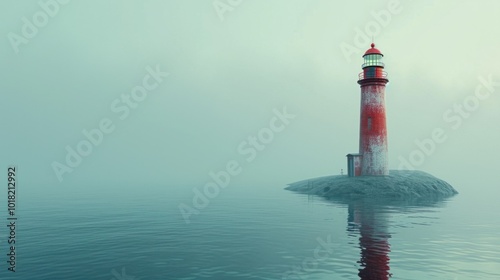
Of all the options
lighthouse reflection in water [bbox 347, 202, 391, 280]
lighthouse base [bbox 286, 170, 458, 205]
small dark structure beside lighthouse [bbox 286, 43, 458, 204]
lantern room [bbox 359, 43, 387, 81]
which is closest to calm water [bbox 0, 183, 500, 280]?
lighthouse reflection in water [bbox 347, 202, 391, 280]

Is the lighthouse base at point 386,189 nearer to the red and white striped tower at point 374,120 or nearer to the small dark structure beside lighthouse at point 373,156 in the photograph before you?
the small dark structure beside lighthouse at point 373,156

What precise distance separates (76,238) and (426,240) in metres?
23.3

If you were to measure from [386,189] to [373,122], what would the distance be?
33.6 feet

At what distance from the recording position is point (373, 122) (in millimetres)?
51875

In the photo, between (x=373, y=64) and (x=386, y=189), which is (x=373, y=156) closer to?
(x=386, y=189)

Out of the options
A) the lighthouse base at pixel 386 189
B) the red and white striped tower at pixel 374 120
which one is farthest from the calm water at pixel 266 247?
the red and white striped tower at pixel 374 120

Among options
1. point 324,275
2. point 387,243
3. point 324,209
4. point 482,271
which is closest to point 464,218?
point 324,209

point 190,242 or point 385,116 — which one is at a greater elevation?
point 385,116

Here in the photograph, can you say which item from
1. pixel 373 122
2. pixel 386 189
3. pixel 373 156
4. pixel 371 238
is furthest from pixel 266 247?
pixel 373 122

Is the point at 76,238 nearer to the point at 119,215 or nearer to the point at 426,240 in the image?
the point at 119,215

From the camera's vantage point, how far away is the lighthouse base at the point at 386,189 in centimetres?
4738

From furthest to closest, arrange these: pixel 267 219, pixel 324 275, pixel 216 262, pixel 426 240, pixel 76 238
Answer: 1. pixel 267 219
2. pixel 76 238
3. pixel 426 240
4. pixel 216 262
5. pixel 324 275

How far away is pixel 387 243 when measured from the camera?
21.1 meters

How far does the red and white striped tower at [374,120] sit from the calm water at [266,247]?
17.6 metres
